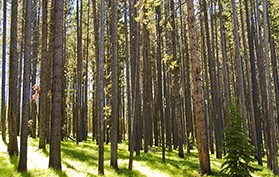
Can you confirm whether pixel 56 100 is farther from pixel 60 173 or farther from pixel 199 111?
pixel 199 111

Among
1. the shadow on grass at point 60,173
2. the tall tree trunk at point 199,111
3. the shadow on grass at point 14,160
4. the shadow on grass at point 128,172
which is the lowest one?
the shadow on grass at point 128,172

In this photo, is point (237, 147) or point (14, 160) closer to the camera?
point (237, 147)

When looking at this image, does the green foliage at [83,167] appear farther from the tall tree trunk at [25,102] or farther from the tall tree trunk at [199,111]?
the tall tree trunk at [199,111]

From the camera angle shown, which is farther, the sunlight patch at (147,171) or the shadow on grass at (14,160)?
the sunlight patch at (147,171)

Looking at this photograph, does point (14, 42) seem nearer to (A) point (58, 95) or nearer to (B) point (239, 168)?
(A) point (58, 95)

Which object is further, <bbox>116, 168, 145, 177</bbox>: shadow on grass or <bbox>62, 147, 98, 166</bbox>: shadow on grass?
<bbox>62, 147, 98, 166</bbox>: shadow on grass

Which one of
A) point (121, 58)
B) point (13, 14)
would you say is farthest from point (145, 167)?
point (121, 58)

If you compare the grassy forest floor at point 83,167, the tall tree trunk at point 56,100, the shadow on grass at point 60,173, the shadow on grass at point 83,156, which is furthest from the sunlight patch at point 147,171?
the tall tree trunk at point 56,100

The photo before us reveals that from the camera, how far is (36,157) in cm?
1195

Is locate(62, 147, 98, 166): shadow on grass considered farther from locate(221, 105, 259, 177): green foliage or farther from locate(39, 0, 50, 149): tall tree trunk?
locate(221, 105, 259, 177): green foliage

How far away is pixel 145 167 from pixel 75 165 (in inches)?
122

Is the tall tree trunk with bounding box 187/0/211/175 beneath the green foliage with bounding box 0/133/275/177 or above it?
above

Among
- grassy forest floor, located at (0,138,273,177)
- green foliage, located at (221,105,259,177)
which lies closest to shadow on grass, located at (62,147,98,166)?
grassy forest floor, located at (0,138,273,177)

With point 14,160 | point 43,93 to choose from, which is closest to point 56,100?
point 14,160
